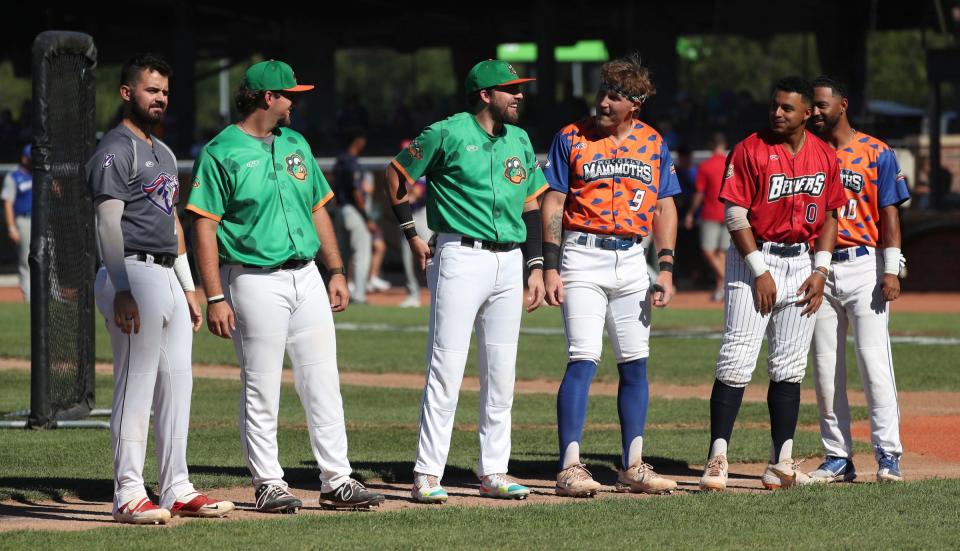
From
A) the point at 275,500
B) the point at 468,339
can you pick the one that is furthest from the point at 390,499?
the point at 468,339

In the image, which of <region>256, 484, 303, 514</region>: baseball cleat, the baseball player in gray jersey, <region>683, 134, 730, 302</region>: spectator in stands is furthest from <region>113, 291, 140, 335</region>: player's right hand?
<region>683, 134, 730, 302</region>: spectator in stands

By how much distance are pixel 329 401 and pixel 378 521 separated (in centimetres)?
59

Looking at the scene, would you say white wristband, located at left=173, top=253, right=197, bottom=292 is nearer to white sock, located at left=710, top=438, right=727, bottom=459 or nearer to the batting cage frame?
white sock, located at left=710, top=438, right=727, bottom=459

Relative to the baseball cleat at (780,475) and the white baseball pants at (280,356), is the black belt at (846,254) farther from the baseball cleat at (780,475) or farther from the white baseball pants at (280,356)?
the white baseball pants at (280,356)

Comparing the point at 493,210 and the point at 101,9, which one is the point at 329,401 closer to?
the point at 493,210

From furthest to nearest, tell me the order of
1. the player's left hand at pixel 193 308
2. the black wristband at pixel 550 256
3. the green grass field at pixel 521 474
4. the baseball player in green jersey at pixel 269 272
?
the black wristband at pixel 550 256
the player's left hand at pixel 193 308
the baseball player in green jersey at pixel 269 272
the green grass field at pixel 521 474

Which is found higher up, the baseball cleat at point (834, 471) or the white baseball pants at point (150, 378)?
the white baseball pants at point (150, 378)

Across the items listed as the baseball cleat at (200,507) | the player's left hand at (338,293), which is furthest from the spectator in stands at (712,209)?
the baseball cleat at (200,507)

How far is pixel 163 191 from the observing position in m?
6.14

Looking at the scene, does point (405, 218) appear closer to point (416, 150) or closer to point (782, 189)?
point (416, 150)

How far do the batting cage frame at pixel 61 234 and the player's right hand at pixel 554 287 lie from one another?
3985 mm

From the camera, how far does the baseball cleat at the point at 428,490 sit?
6699mm

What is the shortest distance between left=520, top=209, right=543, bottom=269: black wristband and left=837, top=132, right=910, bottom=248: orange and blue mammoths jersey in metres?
1.54

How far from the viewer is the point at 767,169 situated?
6859 mm
